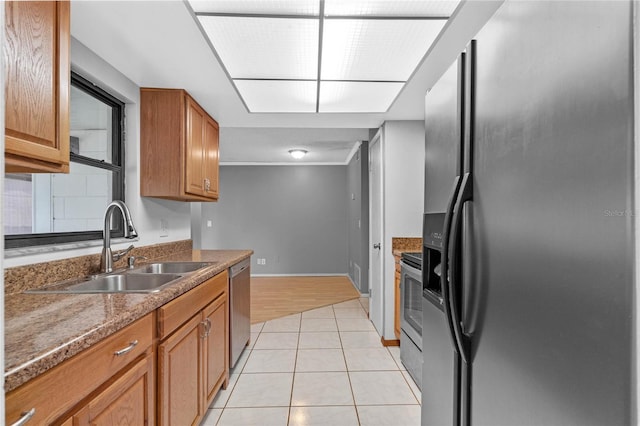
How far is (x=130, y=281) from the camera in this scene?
190cm

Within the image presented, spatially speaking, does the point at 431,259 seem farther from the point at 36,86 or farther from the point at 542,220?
the point at 36,86

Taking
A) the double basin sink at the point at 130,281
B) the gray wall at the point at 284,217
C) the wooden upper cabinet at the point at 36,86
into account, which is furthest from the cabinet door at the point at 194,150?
the gray wall at the point at 284,217

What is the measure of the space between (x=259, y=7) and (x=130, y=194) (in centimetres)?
160

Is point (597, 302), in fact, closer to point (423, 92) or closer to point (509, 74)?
point (509, 74)

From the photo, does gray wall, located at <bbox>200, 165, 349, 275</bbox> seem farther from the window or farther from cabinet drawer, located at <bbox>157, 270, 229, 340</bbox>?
cabinet drawer, located at <bbox>157, 270, 229, 340</bbox>

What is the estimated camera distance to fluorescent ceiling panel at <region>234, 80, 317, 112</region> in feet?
7.54

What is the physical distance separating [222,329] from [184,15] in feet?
5.88

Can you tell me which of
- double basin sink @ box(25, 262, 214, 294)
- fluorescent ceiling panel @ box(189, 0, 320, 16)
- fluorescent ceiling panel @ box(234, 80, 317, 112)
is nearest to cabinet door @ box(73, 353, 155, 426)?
double basin sink @ box(25, 262, 214, 294)

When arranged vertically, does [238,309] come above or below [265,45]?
below

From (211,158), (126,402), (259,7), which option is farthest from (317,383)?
(259,7)

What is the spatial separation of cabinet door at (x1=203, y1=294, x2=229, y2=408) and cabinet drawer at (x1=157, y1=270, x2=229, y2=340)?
0.07m

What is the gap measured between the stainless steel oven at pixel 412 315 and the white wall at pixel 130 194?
6.43 ft

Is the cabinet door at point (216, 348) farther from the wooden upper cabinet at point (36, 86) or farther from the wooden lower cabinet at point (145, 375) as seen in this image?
the wooden upper cabinet at point (36, 86)

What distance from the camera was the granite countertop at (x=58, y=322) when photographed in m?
0.73
